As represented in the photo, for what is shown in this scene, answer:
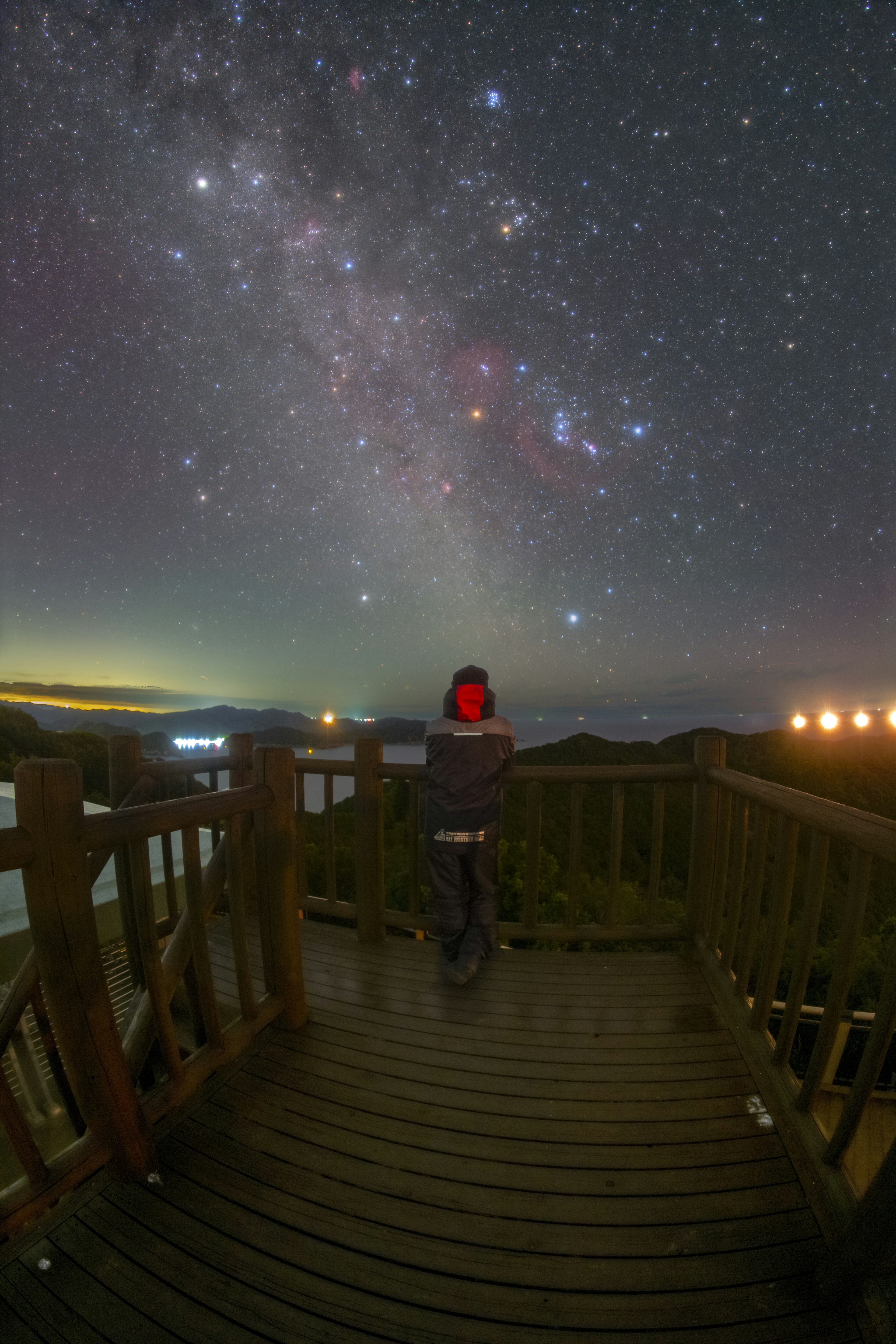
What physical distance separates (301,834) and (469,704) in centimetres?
156

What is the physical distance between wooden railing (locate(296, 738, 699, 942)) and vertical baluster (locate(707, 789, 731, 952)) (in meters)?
0.17

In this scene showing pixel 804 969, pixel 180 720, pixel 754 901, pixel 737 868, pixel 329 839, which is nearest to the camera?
pixel 804 969

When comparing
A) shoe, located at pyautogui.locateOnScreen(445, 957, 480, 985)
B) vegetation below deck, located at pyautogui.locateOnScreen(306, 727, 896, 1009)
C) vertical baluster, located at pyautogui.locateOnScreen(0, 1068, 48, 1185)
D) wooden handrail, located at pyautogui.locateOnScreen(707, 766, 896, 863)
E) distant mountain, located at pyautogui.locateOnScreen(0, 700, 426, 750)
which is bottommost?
vegetation below deck, located at pyautogui.locateOnScreen(306, 727, 896, 1009)

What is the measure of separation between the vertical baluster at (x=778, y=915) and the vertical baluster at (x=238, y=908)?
197 cm

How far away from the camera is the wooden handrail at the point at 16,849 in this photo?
4.68 ft

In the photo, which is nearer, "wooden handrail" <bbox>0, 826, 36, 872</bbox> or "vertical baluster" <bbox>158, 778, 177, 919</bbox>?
"wooden handrail" <bbox>0, 826, 36, 872</bbox>

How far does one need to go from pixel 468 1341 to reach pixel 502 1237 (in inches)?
10.2

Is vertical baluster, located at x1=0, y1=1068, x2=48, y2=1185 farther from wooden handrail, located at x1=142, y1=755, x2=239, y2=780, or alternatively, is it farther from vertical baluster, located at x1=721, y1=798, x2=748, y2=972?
vertical baluster, located at x1=721, y1=798, x2=748, y2=972

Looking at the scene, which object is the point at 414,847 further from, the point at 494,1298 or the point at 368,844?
the point at 494,1298

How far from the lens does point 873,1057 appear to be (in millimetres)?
1397

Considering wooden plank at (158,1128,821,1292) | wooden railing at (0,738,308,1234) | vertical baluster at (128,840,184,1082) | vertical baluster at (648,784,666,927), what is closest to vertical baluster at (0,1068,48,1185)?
wooden railing at (0,738,308,1234)

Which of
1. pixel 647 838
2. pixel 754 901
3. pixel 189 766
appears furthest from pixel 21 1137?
pixel 647 838

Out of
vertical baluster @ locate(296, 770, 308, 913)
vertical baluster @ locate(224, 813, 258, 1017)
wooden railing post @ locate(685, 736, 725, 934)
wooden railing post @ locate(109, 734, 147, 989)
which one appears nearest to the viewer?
vertical baluster @ locate(224, 813, 258, 1017)

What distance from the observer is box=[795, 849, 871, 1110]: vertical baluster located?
1.54 metres
